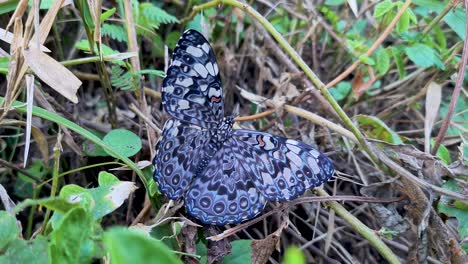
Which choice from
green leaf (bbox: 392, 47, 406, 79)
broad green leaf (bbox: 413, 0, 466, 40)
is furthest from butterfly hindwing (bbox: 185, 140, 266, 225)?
broad green leaf (bbox: 413, 0, 466, 40)

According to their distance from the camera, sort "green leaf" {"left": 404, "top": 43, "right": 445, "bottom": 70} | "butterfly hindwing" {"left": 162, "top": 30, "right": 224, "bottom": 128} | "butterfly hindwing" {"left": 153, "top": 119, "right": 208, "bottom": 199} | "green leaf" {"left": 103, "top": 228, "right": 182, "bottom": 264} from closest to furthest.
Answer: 1. "green leaf" {"left": 103, "top": 228, "right": 182, "bottom": 264}
2. "butterfly hindwing" {"left": 153, "top": 119, "right": 208, "bottom": 199}
3. "butterfly hindwing" {"left": 162, "top": 30, "right": 224, "bottom": 128}
4. "green leaf" {"left": 404, "top": 43, "right": 445, "bottom": 70}

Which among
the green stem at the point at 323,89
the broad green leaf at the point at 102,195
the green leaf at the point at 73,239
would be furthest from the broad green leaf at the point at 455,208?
the green leaf at the point at 73,239

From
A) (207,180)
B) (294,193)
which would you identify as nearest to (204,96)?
(207,180)

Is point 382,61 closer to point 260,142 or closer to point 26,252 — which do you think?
point 260,142

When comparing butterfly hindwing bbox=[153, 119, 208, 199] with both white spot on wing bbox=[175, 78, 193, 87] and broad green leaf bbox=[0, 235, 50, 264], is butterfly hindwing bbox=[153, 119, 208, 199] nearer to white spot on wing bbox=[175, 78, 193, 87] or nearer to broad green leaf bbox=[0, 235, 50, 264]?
white spot on wing bbox=[175, 78, 193, 87]

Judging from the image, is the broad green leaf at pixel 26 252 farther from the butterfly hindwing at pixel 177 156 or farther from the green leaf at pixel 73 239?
the butterfly hindwing at pixel 177 156

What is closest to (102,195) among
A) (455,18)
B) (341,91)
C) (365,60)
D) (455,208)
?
(455,208)
